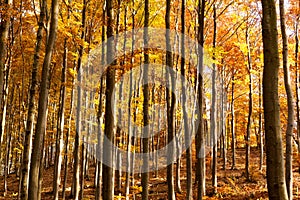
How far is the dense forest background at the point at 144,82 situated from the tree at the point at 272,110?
0.01 m

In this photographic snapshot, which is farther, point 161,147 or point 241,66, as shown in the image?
point 161,147

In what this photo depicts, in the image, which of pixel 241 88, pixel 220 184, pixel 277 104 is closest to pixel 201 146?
pixel 220 184

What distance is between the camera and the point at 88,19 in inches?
517

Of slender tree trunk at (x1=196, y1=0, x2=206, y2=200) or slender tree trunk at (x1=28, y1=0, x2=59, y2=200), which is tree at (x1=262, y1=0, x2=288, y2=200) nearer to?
slender tree trunk at (x1=28, y1=0, x2=59, y2=200)

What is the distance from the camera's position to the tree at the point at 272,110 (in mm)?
3256

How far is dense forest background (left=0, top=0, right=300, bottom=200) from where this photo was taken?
6586mm

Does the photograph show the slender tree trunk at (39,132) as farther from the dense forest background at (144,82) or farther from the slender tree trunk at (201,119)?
the slender tree trunk at (201,119)

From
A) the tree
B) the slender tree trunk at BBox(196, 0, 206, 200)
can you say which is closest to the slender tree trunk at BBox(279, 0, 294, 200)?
the slender tree trunk at BBox(196, 0, 206, 200)

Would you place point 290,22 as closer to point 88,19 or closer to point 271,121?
point 88,19

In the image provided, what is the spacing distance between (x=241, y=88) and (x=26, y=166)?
25.5 m

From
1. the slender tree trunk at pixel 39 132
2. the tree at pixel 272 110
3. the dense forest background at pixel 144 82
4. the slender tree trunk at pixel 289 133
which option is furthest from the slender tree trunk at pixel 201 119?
the tree at pixel 272 110

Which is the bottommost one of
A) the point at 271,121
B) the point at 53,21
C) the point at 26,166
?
the point at 26,166

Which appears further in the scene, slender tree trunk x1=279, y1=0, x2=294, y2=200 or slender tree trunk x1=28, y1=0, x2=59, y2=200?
slender tree trunk x1=279, y1=0, x2=294, y2=200

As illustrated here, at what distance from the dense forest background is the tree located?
11 mm
